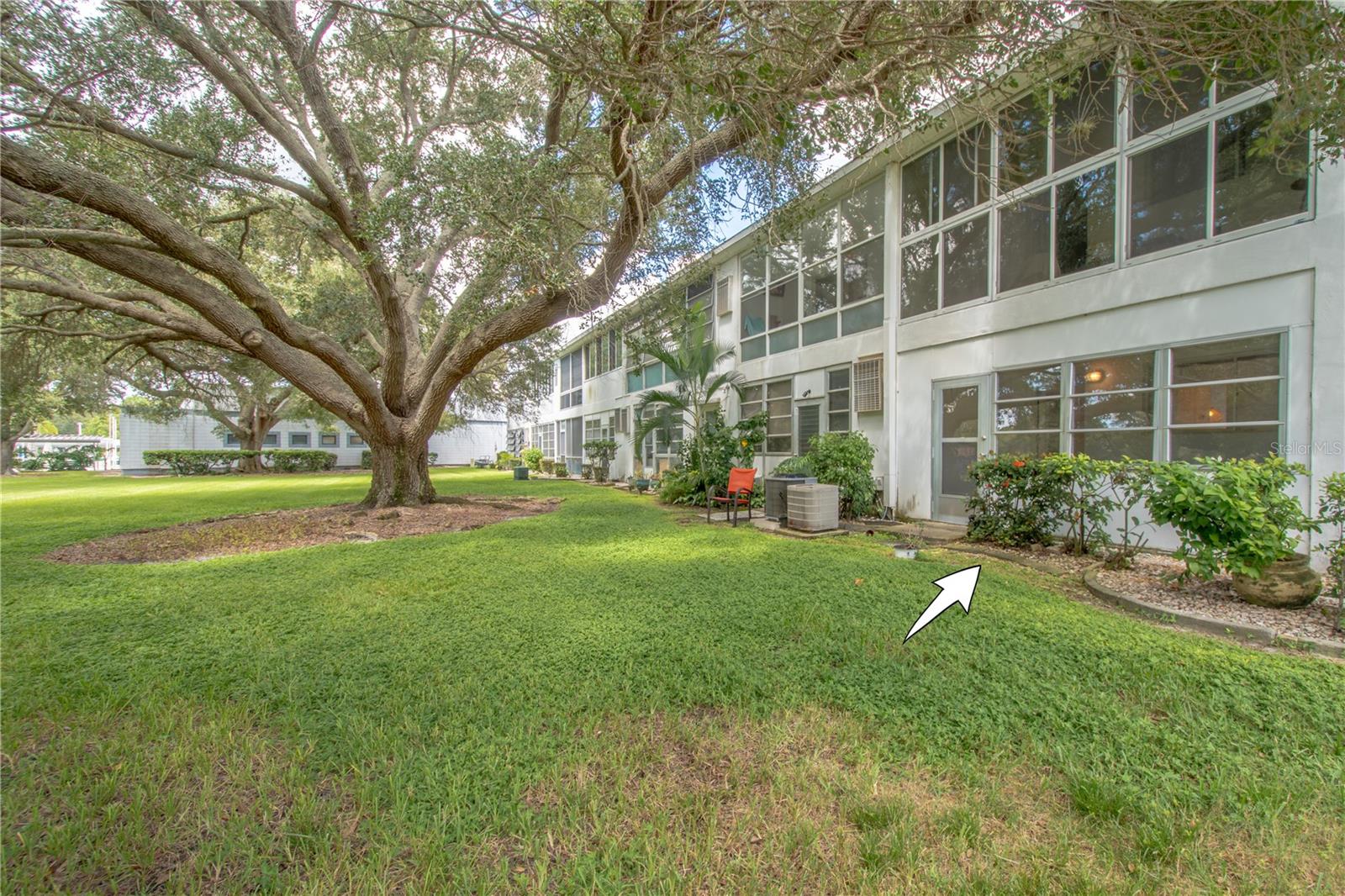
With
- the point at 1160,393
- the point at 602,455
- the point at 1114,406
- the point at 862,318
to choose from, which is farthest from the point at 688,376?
the point at 602,455

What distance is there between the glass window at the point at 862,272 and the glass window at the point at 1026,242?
82.8 inches

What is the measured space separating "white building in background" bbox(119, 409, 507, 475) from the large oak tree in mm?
16158

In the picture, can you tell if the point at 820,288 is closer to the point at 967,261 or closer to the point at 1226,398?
the point at 967,261

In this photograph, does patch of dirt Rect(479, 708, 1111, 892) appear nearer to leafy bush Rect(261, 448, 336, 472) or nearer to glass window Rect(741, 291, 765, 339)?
glass window Rect(741, 291, 765, 339)

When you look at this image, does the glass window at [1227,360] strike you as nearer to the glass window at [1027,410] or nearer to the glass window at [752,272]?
the glass window at [1027,410]

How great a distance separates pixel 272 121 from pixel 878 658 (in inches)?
409

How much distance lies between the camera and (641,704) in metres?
2.65

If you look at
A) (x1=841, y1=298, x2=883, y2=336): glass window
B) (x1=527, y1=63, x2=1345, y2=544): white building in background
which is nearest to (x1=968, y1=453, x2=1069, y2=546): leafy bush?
(x1=527, y1=63, x2=1345, y2=544): white building in background

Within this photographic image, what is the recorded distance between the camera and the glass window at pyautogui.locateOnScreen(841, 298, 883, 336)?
30.7 ft

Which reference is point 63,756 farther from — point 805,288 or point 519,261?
point 805,288

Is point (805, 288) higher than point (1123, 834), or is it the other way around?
point (805, 288)

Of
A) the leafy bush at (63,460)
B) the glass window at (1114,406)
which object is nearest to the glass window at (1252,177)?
the glass window at (1114,406)

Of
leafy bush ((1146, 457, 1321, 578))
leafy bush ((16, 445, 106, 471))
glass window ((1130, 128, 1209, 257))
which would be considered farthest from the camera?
leafy bush ((16, 445, 106, 471))

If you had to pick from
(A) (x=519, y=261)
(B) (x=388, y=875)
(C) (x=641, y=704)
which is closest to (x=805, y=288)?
(A) (x=519, y=261)
